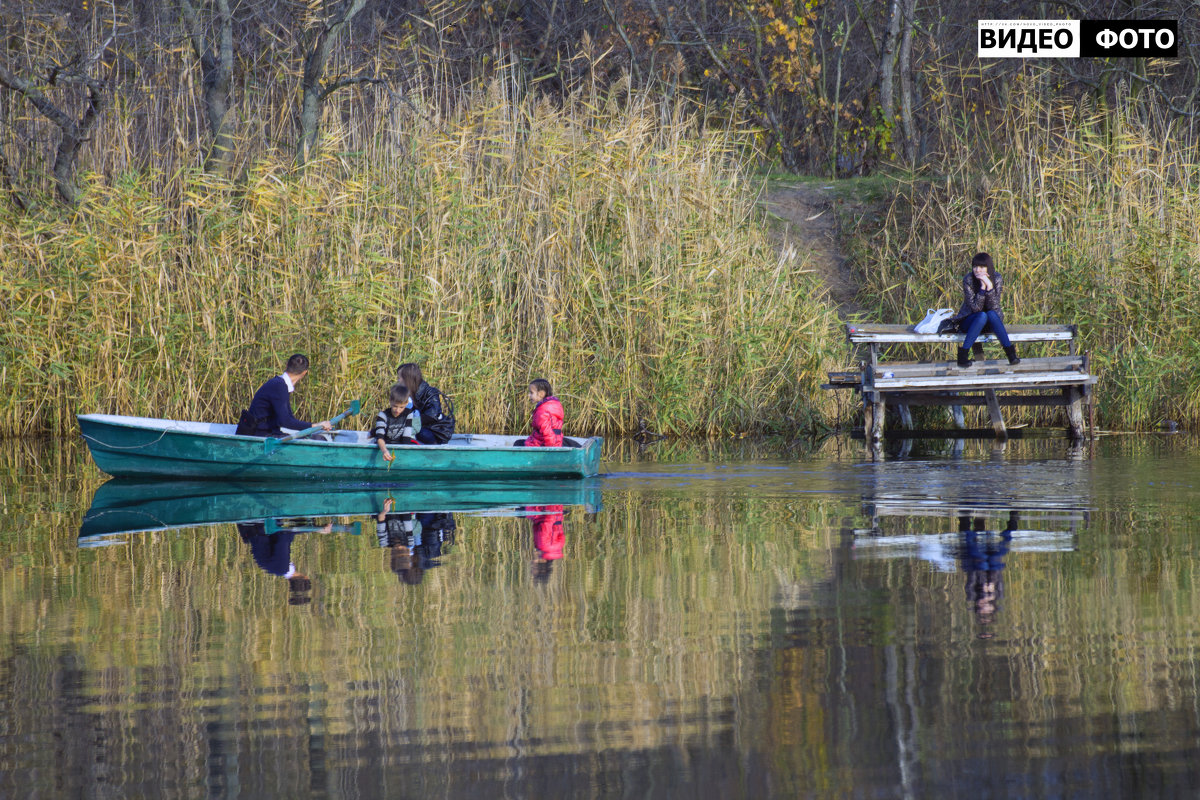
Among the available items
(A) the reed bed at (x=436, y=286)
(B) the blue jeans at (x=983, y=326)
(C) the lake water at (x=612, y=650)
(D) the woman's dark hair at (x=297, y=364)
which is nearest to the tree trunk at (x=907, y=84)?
(A) the reed bed at (x=436, y=286)

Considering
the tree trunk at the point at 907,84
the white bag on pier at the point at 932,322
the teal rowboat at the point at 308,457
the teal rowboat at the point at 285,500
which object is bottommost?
the teal rowboat at the point at 285,500

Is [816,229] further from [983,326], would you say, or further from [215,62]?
[215,62]

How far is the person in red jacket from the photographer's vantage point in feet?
33.1

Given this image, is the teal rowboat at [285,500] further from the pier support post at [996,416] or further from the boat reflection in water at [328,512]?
the pier support post at [996,416]

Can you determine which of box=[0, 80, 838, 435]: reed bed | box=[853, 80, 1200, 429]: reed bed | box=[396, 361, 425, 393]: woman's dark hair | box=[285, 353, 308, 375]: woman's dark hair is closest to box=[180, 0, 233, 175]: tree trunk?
box=[0, 80, 838, 435]: reed bed

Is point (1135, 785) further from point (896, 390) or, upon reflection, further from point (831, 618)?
point (896, 390)

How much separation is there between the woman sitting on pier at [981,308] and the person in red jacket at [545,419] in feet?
14.1

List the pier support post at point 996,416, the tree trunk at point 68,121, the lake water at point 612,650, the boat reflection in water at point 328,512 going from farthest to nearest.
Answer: the tree trunk at point 68,121 < the pier support post at point 996,416 < the boat reflection in water at point 328,512 < the lake water at point 612,650

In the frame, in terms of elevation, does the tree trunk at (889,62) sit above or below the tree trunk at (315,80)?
above

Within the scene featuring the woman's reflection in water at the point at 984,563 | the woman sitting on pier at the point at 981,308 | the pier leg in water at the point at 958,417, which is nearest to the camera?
the woman's reflection in water at the point at 984,563

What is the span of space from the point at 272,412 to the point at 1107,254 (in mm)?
8629

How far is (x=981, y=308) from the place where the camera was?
40.6 feet

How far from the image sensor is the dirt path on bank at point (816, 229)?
18.3 metres

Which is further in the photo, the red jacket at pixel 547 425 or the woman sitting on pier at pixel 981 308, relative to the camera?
the woman sitting on pier at pixel 981 308
